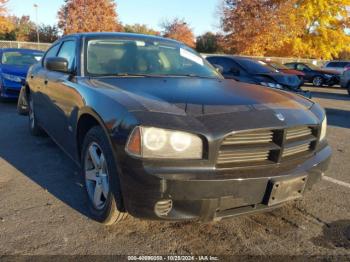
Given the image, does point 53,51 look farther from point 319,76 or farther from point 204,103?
point 319,76

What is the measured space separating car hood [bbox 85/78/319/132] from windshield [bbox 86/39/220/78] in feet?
1.00

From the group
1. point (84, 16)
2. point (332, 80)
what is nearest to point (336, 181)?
point (332, 80)

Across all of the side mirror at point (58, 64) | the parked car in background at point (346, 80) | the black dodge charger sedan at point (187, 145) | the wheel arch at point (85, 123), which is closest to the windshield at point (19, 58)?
the side mirror at point (58, 64)

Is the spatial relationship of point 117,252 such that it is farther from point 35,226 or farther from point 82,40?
point 82,40

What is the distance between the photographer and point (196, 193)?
258 cm

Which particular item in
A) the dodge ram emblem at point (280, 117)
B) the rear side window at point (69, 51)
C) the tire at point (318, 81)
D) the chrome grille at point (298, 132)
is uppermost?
the rear side window at point (69, 51)

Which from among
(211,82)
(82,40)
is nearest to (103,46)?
(82,40)

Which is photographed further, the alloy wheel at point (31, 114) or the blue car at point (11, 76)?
the blue car at point (11, 76)

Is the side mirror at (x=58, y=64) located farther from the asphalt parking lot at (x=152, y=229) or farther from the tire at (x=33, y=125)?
the tire at (x=33, y=125)

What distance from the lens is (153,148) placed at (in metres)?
2.60

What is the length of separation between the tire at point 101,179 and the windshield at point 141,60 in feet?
2.96

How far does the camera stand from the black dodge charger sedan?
260 cm

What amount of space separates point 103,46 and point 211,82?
1200 millimetres

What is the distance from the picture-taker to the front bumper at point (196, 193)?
8.39ft
